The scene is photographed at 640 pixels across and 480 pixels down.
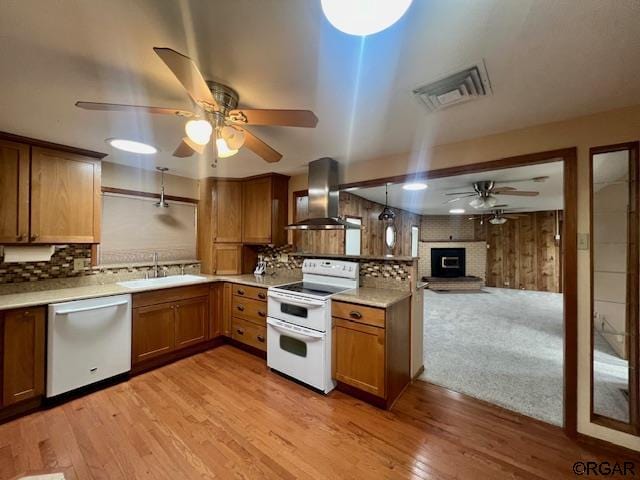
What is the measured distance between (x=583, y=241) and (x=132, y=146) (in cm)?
388

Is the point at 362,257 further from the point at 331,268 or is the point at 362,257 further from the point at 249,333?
the point at 249,333

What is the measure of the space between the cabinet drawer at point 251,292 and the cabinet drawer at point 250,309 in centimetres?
5

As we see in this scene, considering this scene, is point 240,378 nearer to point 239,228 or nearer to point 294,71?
point 239,228

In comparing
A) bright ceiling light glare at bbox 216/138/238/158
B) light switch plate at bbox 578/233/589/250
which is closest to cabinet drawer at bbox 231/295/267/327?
bright ceiling light glare at bbox 216/138/238/158

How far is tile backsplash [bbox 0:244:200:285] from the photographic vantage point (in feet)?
7.67

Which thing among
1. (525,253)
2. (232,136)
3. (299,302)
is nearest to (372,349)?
(299,302)

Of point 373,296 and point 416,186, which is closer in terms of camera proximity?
point 373,296

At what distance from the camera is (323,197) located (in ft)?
9.56

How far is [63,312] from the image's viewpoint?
2.10m

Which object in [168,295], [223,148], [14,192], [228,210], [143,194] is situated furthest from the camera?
[228,210]

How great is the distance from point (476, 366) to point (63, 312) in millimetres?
4075

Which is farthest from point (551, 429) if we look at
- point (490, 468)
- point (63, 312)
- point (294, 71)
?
point (63, 312)

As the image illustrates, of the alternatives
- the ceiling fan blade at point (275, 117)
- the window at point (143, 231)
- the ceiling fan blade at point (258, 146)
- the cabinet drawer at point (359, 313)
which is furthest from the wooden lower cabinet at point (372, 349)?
the window at point (143, 231)

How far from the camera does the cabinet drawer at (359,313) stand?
210cm
